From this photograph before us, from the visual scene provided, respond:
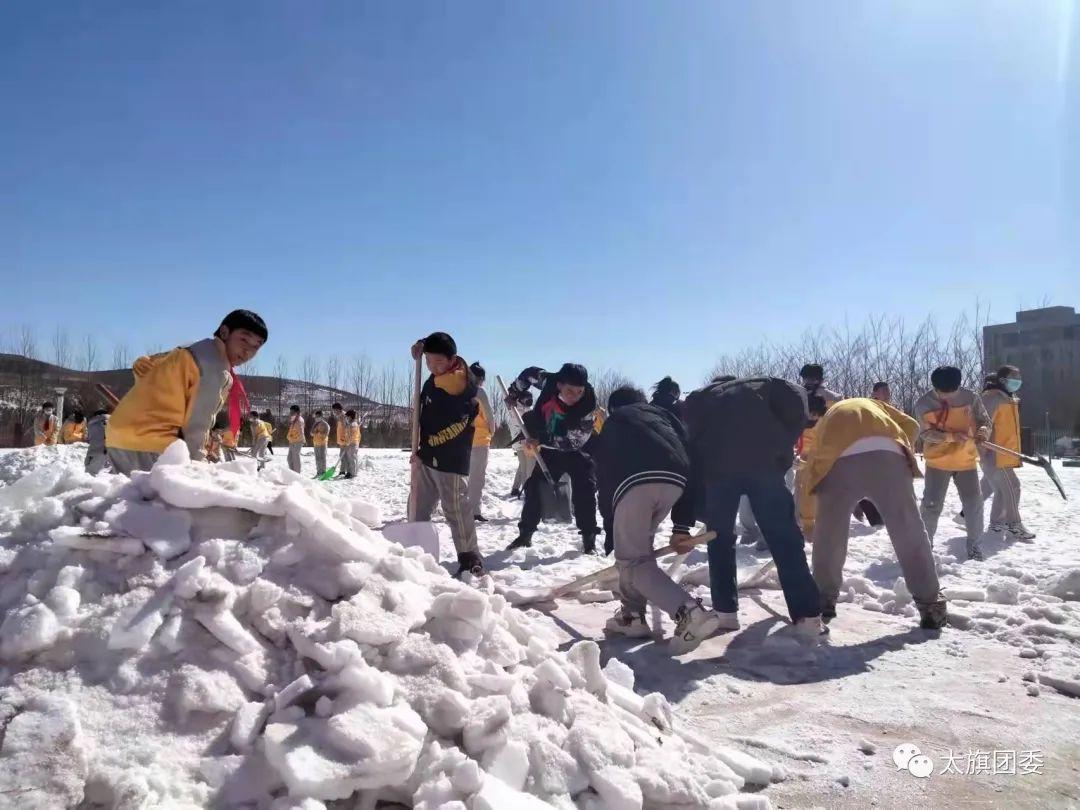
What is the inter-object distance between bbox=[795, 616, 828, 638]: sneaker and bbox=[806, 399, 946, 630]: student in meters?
0.46

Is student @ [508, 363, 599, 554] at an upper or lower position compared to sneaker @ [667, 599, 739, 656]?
upper

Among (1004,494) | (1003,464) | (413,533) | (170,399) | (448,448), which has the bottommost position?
(1004,494)

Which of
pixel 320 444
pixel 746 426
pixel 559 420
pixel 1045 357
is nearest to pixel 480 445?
pixel 559 420

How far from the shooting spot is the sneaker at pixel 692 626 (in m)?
3.04

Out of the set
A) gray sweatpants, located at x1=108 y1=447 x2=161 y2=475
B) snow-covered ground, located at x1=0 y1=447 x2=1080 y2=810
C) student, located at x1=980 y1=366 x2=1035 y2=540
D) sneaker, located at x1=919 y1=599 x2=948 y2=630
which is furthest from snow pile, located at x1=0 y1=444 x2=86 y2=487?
student, located at x1=980 y1=366 x2=1035 y2=540

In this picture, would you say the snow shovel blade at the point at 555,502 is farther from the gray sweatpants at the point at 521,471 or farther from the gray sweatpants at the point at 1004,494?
the gray sweatpants at the point at 1004,494

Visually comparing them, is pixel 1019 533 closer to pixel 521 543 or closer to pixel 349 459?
pixel 521 543

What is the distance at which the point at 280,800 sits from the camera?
1.51 meters

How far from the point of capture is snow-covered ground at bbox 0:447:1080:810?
1.59 metres

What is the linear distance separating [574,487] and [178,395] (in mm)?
3763

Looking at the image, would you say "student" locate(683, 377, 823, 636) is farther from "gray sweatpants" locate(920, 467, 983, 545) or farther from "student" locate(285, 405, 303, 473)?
"student" locate(285, 405, 303, 473)

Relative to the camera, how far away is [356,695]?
1.77 m

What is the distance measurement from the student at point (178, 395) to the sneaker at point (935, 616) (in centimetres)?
376

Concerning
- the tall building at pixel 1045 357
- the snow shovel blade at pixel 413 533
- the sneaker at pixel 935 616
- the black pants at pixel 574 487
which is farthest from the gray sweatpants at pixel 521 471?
the tall building at pixel 1045 357
